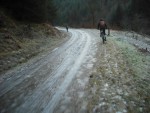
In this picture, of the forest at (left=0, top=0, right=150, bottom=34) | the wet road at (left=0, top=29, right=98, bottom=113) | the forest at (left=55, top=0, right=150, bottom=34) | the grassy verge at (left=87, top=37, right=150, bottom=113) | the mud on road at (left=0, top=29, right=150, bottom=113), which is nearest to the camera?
the grassy verge at (left=87, top=37, right=150, bottom=113)

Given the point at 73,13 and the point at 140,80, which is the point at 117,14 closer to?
the point at 73,13

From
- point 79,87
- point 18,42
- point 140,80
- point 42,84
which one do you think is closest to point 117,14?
point 18,42

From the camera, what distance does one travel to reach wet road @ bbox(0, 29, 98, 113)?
266 inches

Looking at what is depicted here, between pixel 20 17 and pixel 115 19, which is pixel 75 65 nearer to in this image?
pixel 20 17

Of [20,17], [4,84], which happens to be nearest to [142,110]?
[4,84]

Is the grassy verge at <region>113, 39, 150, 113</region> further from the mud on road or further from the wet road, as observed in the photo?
the wet road

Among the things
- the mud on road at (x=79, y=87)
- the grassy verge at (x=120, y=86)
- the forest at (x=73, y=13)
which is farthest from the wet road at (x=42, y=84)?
the forest at (x=73, y=13)

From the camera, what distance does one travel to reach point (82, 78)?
9.22 m

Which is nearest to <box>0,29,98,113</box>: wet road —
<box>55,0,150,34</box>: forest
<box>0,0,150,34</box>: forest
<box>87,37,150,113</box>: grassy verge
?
<box>87,37,150,113</box>: grassy verge

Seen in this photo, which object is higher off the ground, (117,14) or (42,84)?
(42,84)

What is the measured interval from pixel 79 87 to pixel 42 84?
1.57m

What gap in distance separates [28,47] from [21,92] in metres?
10.3

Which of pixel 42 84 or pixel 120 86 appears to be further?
pixel 42 84

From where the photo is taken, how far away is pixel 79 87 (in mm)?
8133
